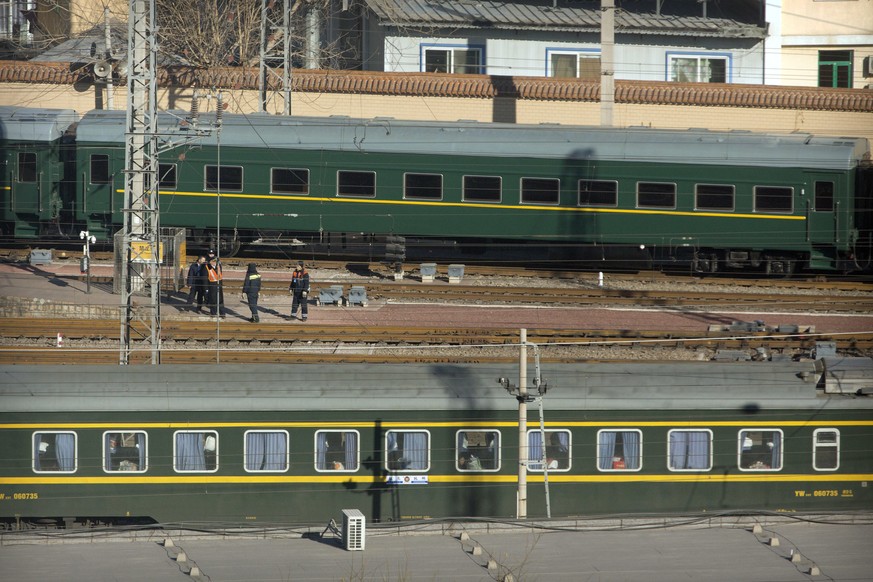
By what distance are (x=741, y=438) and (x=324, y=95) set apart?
73.8 ft

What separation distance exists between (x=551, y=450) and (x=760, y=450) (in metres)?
3.04

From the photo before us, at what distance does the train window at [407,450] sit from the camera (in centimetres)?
1753

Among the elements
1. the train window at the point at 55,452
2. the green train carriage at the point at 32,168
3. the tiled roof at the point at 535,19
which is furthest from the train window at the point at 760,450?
the tiled roof at the point at 535,19

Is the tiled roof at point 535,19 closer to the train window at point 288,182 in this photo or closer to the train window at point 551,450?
the train window at point 288,182

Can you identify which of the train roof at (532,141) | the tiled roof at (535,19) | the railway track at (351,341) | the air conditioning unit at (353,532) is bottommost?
the air conditioning unit at (353,532)

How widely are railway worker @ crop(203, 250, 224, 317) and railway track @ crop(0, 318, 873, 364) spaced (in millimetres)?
825

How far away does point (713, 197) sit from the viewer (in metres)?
31.6

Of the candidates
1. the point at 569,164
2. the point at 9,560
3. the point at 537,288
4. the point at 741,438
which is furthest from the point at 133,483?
the point at 569,164

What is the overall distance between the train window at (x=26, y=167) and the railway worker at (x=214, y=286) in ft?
27.5

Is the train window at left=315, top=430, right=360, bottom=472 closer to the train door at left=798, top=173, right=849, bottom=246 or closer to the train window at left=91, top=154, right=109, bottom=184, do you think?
the train window at left=91, top=154, right=109, bottom=184

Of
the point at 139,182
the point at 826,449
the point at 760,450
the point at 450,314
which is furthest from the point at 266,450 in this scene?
the point at 450,314

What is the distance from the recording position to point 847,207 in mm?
31188

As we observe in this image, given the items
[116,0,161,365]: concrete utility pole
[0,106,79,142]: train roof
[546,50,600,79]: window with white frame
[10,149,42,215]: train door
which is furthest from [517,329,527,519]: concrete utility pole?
[546,50,600,79]: window with white frame

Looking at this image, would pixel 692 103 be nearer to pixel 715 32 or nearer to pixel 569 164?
pixel 715 32
